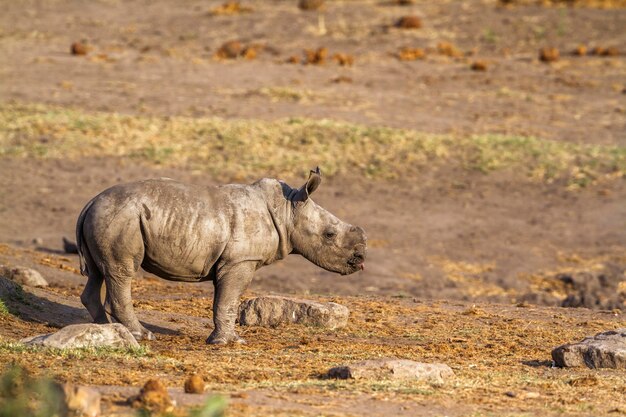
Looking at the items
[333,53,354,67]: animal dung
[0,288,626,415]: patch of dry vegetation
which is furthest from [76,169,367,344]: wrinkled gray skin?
[333,53,354,67]: animal dung

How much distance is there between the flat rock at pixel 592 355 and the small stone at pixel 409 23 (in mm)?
24196

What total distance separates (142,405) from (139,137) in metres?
17.1

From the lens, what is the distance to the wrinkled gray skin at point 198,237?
10586mm

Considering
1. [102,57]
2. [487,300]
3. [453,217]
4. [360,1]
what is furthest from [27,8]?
[487,300]

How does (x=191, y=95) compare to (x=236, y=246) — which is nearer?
(x=236, y=246)

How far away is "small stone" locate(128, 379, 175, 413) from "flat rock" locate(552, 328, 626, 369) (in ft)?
13.5

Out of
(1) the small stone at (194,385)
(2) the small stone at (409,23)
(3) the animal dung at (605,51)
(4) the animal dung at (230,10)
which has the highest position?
(4) the animal dung at (230,10)

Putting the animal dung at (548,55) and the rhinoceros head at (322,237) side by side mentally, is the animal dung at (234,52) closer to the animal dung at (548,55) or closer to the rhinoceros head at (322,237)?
the animal dung at (548,55)

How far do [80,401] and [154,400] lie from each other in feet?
1.48

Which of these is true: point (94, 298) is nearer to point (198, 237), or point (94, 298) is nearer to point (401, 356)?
point (198, 237)

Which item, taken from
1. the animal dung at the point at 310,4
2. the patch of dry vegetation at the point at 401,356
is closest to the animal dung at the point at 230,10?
the animal dung at the point at 310,4

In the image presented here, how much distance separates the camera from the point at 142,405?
715 cm

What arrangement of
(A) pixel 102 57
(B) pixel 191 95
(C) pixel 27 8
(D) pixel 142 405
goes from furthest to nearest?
(C) pixel 27 8, (A) pixel 102 57, (B) pixel 191 95, (D) pixel 142 405

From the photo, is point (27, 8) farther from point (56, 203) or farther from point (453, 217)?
point (453, 217)
